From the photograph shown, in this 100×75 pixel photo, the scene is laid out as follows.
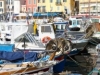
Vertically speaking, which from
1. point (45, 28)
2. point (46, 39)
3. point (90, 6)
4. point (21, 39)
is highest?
point (90, 6)

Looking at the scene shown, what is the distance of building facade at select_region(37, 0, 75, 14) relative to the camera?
69500 millimetres

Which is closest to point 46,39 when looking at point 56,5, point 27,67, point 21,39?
point 21,39

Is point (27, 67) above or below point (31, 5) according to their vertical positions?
below

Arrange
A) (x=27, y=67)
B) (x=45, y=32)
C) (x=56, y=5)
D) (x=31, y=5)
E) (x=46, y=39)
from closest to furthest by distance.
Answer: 1. (x=27, y=67)
2. (x=46, y=39)
3. (x=45, y=32)
4. (x=56, y=5)
5. (x=31, y=5)

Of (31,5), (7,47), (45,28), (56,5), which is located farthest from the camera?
(31,5)

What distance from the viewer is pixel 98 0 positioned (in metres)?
65.4

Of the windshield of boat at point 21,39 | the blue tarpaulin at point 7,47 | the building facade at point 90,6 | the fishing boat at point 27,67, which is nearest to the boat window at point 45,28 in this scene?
the windshield of boat at point 21,39

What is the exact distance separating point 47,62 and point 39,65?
0.73 meters

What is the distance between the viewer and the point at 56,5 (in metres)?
71.2

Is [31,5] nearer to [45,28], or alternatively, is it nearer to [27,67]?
[45,28]

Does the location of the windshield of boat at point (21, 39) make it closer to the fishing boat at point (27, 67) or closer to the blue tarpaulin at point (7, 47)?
the blue tarpaulin at point (7, 47)

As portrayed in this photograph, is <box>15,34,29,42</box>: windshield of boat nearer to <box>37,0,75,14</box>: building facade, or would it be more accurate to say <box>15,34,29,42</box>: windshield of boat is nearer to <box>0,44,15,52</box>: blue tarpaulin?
<box>0,44,15,52</box>: blue tarpaulin

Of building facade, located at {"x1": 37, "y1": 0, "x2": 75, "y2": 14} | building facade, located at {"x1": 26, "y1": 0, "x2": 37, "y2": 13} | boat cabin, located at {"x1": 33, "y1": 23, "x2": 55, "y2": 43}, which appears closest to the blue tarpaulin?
boat cabin, located at {"x1": 33, "y1": 23, "x2": 55, "y2": 43}

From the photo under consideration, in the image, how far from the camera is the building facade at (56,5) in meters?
69.5
